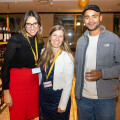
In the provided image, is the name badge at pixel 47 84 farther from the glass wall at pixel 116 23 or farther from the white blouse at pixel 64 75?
the glass wall at pixel 116 23

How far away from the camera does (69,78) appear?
1.57 meters

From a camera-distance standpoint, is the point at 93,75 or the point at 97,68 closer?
the point at 93,75

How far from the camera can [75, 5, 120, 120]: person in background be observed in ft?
4.58

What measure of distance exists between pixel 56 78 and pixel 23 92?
428 mm

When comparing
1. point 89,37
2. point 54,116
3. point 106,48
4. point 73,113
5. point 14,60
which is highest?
point 89,37

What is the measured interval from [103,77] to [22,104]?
952mm

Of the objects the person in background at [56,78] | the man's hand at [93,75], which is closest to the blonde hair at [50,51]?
the person in background at [56,78]

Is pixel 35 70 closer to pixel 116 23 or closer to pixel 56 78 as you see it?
pixel 56 78

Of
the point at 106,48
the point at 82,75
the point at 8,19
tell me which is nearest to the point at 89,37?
the point at 106,48

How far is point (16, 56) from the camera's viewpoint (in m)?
1.63

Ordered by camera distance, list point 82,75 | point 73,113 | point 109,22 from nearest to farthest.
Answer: point 82,75 → point 73,113 → point 109,22

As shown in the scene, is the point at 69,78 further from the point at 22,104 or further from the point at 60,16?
the point at 60,16

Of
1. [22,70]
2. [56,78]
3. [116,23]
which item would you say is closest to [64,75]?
[56,78]

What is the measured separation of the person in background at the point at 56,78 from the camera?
1.58 metres
